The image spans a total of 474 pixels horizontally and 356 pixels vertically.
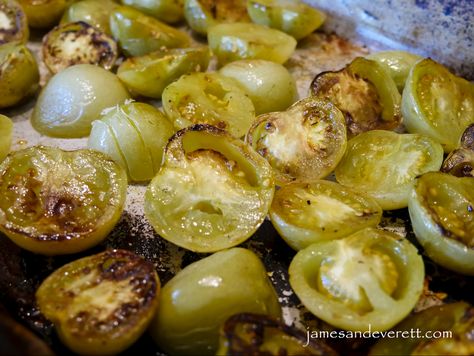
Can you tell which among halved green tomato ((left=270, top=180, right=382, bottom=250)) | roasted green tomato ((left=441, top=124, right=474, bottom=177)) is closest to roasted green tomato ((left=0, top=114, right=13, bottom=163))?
halved green tomato ((left=270, top=180, right=382, bottom=250))

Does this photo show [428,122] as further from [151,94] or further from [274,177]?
[151,94]

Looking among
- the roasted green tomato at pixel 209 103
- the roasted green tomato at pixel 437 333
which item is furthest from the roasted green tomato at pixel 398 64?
the roasted green tomato at pixel 437 333

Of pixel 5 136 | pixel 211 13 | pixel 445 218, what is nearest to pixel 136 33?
pixel 211 13

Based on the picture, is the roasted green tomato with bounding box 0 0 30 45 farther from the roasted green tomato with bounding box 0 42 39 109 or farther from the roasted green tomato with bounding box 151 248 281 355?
the roasted green tomato with bounding box 151 248 281 355

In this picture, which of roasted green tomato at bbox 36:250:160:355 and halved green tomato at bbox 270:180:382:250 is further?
halved green tomato at bbox 270:180:382:250

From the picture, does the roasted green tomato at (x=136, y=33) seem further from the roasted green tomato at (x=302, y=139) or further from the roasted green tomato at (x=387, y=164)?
the roasted green tomato at (x=387, y=164)

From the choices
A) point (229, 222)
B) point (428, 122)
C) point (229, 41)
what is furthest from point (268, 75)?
point (229, 222)
